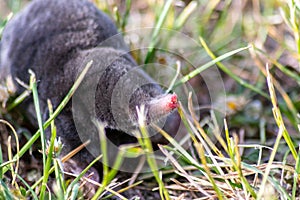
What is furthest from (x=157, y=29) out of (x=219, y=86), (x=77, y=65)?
(x=77, y=65)

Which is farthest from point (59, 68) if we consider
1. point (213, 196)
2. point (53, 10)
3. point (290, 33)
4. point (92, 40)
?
point (290, 33)

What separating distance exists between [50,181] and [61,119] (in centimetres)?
21

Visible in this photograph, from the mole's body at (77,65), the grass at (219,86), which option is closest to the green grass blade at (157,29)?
the grass at (219,86)

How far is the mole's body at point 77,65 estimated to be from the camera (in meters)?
1.24

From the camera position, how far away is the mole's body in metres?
1.24

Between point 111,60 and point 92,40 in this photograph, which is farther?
point 92,40

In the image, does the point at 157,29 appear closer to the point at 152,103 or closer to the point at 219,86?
the point at 219,86

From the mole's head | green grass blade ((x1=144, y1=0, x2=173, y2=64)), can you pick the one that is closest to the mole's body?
the mole's head

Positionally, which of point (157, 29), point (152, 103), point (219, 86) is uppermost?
point (152, 103)

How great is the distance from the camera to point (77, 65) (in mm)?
1484

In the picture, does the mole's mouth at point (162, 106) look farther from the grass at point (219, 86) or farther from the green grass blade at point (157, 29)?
the green grass blade at point (157, 29)

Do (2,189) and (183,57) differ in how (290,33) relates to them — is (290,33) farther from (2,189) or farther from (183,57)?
(2,189)

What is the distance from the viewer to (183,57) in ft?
6.68

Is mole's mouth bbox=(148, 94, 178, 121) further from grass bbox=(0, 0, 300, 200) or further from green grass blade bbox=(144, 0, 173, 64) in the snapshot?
green grass blade bbox=(144, 0, 173, 64)
